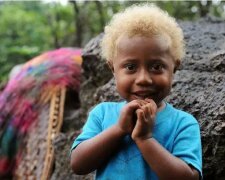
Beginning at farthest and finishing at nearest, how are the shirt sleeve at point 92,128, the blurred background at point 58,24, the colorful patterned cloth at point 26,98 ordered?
the blurred background at point 58,24 < the colorful patterned cloth at point 26,98 < the shirt sleeve at point 92,128

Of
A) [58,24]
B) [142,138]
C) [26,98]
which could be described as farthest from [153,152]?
[58,24]

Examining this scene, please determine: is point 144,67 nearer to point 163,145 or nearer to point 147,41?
point 147,41

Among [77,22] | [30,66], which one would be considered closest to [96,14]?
[77,22]

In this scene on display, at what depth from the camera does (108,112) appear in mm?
1886

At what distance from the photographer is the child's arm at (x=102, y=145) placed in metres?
1.63

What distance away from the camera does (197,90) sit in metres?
2.40

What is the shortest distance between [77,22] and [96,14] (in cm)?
98

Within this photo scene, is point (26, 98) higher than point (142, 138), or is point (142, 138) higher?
point (142, 138)

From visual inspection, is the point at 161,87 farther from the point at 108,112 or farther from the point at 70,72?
the point at 70,72

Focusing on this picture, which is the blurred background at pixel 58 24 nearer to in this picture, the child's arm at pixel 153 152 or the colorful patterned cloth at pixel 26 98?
the colorful patterned cloth at pixel 26 98

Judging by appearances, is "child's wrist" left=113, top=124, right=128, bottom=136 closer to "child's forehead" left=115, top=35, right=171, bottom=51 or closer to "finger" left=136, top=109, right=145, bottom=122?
"finger" left=136, top=109, right=145, bottom=122

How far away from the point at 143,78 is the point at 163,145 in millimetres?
291

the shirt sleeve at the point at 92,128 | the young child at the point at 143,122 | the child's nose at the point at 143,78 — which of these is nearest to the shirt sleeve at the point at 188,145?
the young child at the point at 143,122

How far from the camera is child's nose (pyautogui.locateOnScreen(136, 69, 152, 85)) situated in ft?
5.42
